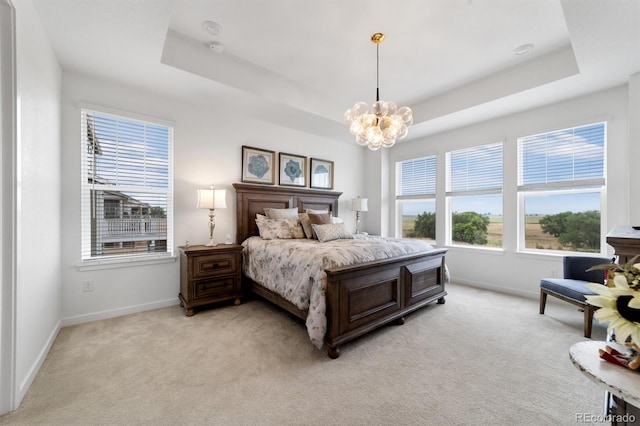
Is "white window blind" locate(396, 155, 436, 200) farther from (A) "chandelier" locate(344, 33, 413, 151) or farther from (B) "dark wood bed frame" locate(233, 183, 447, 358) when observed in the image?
(A) "chandelier" locate(344, 33, 413, 151)

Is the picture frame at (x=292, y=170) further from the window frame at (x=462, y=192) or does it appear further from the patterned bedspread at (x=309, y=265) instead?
the window frame at (x=462, y=192)

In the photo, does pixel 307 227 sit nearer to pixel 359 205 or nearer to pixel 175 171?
pixel 359 205

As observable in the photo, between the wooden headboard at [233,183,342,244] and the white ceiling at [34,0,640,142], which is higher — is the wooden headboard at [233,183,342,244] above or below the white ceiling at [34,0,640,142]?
below

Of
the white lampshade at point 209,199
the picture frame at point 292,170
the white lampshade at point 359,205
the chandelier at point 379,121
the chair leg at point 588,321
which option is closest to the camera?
the chair leg at point 588,321

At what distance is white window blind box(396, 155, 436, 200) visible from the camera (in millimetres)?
4824

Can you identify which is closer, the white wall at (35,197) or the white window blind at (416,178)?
the white wall at (35,197)

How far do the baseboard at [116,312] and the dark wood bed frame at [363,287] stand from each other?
978 millimetres

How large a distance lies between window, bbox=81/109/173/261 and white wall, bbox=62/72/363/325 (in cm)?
9

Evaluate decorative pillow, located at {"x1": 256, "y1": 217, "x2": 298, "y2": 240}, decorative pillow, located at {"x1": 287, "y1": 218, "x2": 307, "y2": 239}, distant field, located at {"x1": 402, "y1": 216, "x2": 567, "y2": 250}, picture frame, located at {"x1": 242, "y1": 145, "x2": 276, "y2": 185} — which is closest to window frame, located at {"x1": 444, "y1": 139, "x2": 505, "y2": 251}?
distant field, located at {"x1": 402, "y1": 216, "x2": 567, "y2": 250}

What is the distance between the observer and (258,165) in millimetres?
3990

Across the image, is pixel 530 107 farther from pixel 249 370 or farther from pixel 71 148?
pixel 71 148

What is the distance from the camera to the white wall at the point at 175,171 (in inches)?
105

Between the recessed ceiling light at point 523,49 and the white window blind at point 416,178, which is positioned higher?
the recessed ceiling light at point 523,49

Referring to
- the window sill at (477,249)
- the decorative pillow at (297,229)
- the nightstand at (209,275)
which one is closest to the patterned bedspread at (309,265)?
the nightstand at (209,275)
